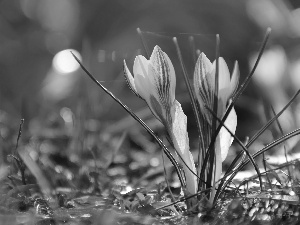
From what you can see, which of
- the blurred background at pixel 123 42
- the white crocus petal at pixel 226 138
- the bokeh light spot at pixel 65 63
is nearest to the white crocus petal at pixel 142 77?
the white crocus petal at pixel 226 138

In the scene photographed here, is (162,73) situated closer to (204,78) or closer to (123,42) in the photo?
(204,78)

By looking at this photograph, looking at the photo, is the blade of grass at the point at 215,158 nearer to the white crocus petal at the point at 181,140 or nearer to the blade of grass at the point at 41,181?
the white crocus petal at the point at 181,140

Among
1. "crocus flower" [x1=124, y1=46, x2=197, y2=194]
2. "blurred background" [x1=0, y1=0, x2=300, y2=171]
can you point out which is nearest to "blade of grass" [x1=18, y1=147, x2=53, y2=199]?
"crocus flower" [x1=124, y1=46, x2=197, y2=194]

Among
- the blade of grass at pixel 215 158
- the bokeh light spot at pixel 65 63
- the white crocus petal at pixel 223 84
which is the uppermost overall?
the bokeh light spot at pixel 65 63

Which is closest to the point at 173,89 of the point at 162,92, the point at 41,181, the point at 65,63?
the point at 162,92

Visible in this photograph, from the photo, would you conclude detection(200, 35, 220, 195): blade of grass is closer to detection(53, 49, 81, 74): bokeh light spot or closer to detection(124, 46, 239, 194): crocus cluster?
detection(124, 46, 239, 194): crocus cluster

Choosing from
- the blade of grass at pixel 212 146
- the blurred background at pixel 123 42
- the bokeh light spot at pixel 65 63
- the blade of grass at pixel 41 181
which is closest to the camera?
the blade of grass at pixel 212 146

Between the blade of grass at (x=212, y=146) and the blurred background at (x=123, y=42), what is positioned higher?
the blurred background at (x=123, y=42)
